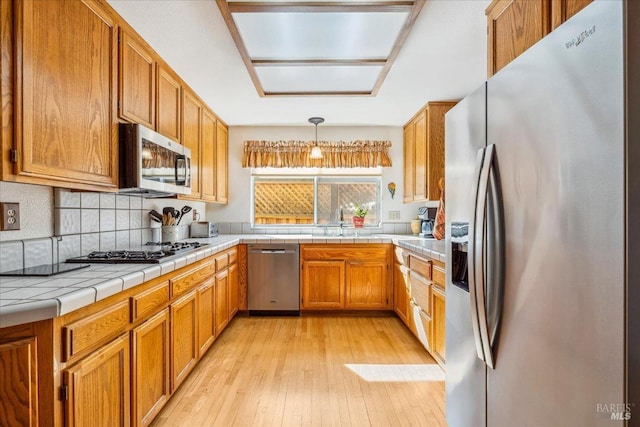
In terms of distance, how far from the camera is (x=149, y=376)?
169cm

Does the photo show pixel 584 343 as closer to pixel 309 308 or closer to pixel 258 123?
pixel 309 308

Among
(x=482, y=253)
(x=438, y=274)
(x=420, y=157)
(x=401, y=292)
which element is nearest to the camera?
(x=482, y=253)

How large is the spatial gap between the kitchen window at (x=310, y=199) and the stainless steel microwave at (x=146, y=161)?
1.99 metres

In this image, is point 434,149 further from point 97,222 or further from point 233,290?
point 97,222

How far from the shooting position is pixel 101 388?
51.4 inches

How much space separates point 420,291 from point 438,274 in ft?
1.46

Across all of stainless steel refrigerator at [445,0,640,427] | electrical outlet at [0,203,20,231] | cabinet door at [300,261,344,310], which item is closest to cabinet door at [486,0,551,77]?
stainless steel refrigerator at [445,0,640,427]

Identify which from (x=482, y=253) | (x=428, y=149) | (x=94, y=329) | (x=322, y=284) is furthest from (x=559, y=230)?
(x=322, y=284)

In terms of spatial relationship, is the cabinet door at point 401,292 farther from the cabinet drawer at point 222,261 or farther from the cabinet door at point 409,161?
the cabinet drawer at point 222,261

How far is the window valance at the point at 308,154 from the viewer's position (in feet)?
14.0

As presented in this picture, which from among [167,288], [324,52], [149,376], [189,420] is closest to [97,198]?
[167,288]

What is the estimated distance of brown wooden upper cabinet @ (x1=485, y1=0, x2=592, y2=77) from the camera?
1.21m

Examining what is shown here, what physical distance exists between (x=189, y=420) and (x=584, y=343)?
1.90m

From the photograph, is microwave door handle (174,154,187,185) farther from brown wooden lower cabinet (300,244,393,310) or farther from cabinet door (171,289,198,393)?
brown wooden lower cabinet (300,244,393,310)
